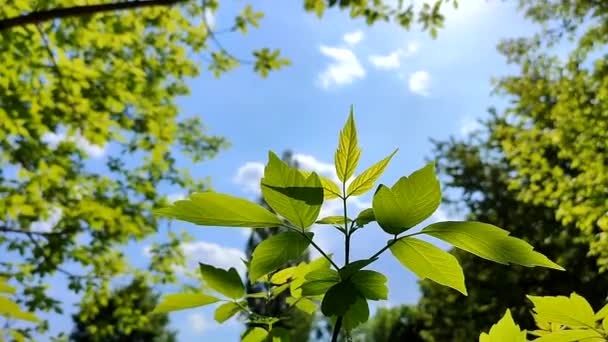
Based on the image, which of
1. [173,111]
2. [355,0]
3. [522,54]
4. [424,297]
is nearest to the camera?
[355,0]

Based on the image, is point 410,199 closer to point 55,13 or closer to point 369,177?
point 369,177

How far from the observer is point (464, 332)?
74.2 feet

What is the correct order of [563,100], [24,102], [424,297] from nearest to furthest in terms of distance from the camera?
1. [24,102]
2. [563,100]
3. [424,297]

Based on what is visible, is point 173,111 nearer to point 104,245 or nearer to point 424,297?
point 104,245

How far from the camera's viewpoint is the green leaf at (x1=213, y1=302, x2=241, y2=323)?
76 cm

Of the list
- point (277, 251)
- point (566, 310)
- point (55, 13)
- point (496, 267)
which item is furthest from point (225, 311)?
point (496, 267)

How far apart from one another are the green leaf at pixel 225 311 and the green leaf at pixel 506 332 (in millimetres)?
337

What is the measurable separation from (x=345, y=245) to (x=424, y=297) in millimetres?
28397

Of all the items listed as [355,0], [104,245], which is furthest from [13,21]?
[104,245]

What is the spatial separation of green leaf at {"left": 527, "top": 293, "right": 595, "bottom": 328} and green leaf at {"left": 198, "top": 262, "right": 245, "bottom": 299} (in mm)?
381

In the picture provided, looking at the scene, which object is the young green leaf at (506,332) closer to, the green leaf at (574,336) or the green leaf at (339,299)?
the green leaf at (574,336)

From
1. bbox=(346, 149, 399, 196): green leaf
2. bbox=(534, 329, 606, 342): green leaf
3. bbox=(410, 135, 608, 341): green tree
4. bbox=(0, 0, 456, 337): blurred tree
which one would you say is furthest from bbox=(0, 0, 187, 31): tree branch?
bbox=(410, 135, 608, 341): green tree

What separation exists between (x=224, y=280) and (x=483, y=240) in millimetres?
356

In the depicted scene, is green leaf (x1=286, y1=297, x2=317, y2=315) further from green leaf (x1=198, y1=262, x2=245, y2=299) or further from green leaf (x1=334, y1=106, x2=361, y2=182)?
green leaf (x1=334, y1=106, x2=361, y2=182)
